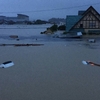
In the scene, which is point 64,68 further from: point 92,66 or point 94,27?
point 94,27

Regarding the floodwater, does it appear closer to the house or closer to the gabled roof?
the house

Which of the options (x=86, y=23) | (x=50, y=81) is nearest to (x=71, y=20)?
(x=86, y=23)

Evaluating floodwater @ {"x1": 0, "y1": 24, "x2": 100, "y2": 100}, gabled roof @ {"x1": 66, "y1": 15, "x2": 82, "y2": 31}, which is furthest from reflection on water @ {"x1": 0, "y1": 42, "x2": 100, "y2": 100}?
gabled roof @ {"x1": 66, "y1": 15, "x2": 82, "y2": 31}

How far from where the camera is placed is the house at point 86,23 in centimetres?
2417

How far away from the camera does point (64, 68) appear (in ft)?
27.4

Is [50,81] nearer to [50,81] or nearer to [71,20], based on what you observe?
[50,81]

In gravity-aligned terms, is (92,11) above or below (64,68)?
above

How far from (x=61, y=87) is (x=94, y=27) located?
19.2m

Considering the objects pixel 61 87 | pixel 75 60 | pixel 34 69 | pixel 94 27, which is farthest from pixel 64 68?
pixel 94 27

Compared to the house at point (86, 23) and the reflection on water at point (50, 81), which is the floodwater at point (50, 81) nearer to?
the reflection on water at point (50, 81)

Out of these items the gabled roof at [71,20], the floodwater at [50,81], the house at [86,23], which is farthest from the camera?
the gabled roof at [71,20]

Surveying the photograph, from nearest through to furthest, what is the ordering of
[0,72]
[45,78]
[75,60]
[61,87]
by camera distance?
[61,87]
[45,78]
[0,72]
[75,60]

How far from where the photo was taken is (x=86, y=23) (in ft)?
80.2

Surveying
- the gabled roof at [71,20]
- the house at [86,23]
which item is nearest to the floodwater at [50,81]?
the house at [86,23]
